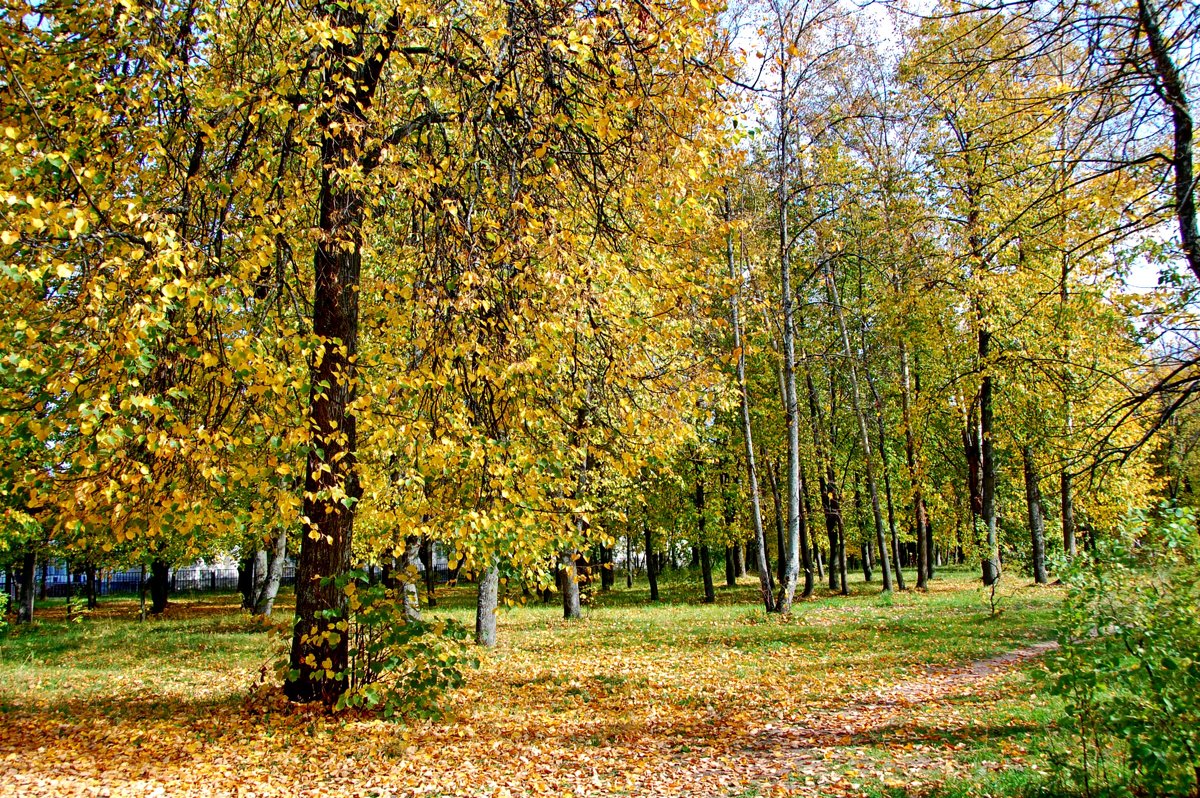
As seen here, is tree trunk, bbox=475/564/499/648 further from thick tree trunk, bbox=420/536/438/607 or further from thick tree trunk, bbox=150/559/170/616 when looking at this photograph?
thick tree trunk, bbox=150/559/170/616

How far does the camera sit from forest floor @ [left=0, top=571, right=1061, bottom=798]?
543 cm

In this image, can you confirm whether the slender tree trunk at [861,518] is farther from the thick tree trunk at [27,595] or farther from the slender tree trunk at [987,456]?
the thick tree trunk at [27,595]

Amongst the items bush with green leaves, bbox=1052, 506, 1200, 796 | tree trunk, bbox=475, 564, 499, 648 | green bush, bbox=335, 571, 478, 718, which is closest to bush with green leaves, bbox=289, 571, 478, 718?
green bush, bbox=335, 571, 478, 718

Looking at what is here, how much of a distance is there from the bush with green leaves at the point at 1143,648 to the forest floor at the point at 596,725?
101cm

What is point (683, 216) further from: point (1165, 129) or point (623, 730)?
point (623, 730)

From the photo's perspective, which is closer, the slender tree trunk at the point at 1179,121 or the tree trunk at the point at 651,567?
the slender tree trunk at the point at 1179,121

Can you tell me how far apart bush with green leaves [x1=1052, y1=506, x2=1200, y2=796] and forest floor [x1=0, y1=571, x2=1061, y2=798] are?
1.01 metres

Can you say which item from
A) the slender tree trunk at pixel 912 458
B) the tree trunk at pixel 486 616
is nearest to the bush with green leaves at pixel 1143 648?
the tree trunk at pixel 486 616

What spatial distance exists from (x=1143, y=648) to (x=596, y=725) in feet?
16.4

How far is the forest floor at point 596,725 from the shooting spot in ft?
17.8

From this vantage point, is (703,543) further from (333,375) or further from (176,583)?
(176,583)

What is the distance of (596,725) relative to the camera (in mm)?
7480

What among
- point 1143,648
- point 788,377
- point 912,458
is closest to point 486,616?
point 788,377

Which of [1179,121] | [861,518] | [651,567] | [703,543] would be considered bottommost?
[651,567]
